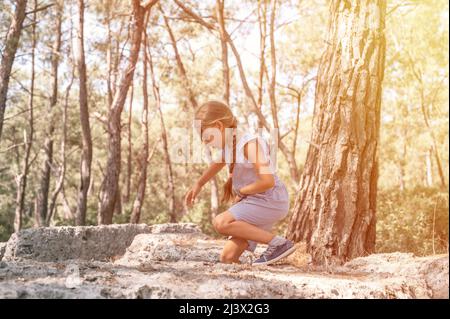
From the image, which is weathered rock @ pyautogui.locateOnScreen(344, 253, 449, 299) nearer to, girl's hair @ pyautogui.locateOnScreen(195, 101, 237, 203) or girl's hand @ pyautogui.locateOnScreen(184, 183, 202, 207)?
girl's hand @ pyautogui.locateOnScreen(184, 183, 202, 207)

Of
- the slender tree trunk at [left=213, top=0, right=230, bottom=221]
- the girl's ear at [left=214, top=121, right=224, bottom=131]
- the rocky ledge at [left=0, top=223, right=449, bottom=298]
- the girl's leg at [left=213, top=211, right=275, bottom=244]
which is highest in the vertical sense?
the slender tree trunk at [left=213, top=0, right=230, bottom=221]

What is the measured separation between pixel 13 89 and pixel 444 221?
2314 cm

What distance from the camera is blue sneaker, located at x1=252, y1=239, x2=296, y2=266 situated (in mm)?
4379

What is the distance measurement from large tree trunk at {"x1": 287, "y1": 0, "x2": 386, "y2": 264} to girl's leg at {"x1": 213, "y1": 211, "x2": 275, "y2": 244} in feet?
2.37

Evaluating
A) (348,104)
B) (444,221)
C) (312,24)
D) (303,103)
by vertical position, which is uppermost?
(312,24)

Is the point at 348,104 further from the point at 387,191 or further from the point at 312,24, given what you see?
the point at 312,24

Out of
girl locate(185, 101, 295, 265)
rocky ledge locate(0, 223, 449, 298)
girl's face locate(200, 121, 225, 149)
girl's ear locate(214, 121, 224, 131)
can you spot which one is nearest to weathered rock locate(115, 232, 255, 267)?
rocky ledge locate(0, 223, 449, 298)

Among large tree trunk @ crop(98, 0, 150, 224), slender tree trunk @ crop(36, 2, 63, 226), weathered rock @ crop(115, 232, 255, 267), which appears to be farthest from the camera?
slender tree trunk @ crop(36, 2, 63, 226)

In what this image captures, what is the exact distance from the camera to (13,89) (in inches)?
1089

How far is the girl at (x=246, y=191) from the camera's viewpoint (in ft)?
14.0

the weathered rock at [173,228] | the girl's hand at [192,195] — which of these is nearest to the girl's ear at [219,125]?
the girl's hand at [192,195]

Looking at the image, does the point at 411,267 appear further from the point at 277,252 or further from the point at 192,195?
the point at 192,195

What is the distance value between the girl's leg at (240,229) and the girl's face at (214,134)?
58cm
